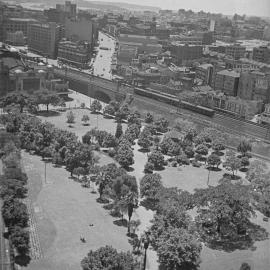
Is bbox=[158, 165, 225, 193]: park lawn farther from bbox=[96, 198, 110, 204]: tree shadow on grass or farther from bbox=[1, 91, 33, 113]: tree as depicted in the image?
bbox=[1, 91, 33, 113]: tree

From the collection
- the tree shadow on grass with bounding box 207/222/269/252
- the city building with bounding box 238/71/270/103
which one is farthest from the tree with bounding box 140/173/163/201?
the city building with bounding box 238/71/270/103

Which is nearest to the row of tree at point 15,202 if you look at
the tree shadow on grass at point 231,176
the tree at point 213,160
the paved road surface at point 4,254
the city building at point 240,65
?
the paved road surface at point 4,254

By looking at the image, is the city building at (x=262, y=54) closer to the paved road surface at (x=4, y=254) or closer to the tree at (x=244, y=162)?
the tree at (x=244, y=162)

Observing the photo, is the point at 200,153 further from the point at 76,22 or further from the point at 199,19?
the point at 199,19

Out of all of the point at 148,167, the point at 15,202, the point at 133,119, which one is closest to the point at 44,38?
the point at 133,119

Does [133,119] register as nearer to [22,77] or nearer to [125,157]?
[125,157]
